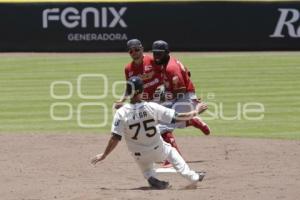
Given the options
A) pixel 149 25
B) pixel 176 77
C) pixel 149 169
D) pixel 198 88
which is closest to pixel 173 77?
pixel 176 77

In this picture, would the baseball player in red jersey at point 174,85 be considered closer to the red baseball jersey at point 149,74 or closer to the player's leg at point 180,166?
the red baseball jersey at point 149,74

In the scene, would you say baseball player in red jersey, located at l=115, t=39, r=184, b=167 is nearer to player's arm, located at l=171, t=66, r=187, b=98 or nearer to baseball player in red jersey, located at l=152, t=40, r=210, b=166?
baseball player in red jersey, located at l=152, t=40, r=210, b=166

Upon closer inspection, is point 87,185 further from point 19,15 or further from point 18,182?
point 19,15

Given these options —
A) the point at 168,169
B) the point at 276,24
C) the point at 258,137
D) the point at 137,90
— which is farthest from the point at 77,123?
the point at 276,24

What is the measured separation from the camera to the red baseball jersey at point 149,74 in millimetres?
11117

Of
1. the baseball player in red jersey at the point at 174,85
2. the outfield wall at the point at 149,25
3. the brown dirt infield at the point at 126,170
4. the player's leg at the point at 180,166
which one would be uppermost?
the outfield wall at the point at 149,25

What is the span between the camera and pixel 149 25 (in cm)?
2919

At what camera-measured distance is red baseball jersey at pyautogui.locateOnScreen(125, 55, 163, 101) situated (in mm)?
11117

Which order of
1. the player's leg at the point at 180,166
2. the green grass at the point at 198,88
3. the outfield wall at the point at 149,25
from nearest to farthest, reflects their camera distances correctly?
the player's leg at the point at 180,166 → the green grass at the point at 198,88 → the outfield wall at the point at 149,25

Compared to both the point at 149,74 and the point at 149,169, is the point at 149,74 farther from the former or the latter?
the point at 149,169

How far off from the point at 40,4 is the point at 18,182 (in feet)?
64.8

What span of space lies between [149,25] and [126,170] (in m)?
18.7

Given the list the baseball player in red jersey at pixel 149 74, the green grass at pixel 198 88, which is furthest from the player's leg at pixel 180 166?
the green grass at pixel 198 88

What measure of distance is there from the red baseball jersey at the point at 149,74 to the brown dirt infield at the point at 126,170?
1.09 m
